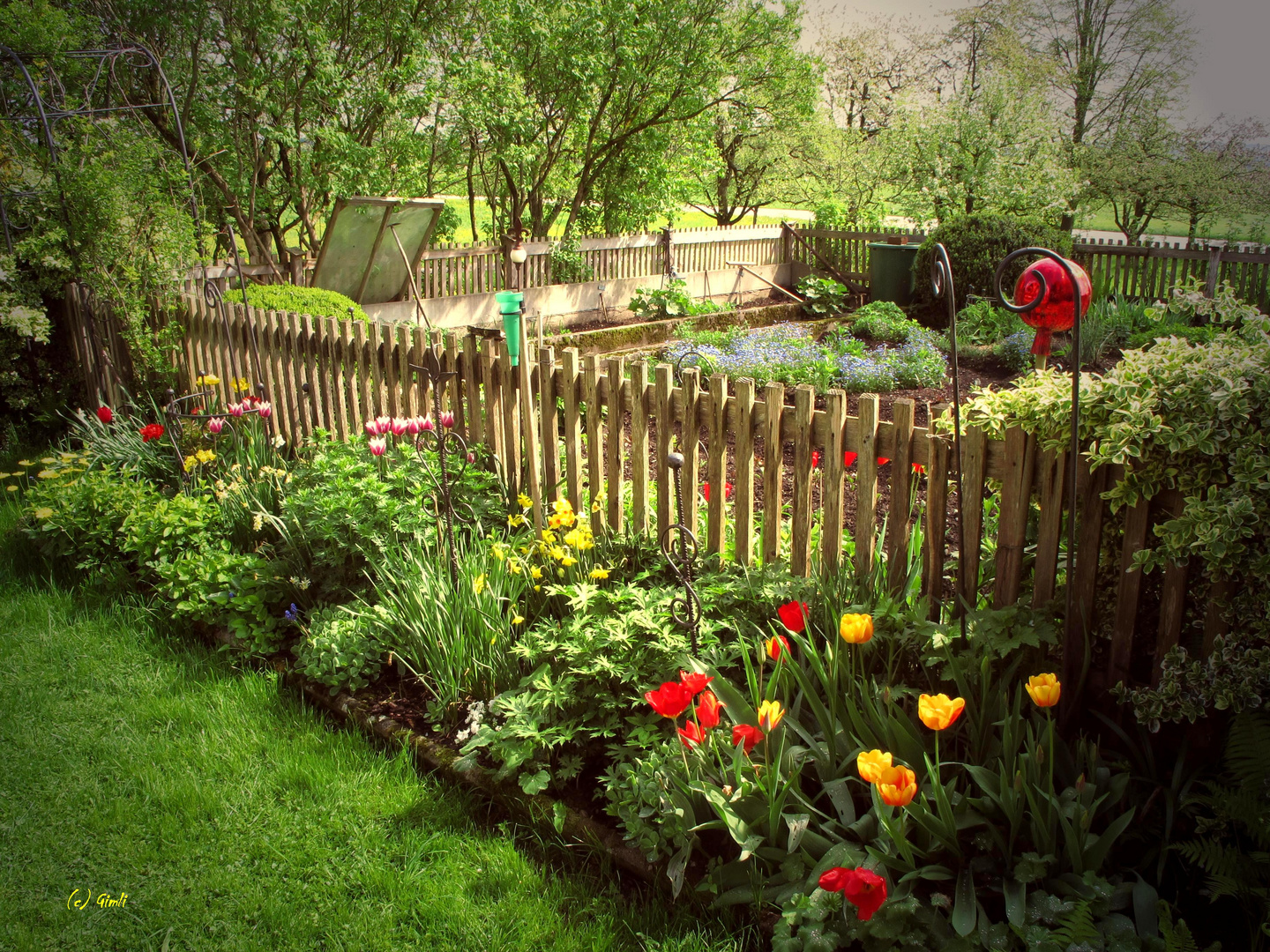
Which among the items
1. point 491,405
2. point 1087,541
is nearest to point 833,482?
→ point 1087,541

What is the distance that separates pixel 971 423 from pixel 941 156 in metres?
15.7

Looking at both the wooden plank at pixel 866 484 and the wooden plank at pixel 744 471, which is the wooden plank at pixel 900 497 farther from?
the wooden plank at pixel 744 471

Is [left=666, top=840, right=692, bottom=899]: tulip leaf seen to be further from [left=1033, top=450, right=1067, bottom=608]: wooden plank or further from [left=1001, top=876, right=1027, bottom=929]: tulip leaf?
[left=1033, top=450, right=1067, bottom=608]: wooden plank

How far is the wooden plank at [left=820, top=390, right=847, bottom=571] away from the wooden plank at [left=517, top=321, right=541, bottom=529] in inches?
51.8

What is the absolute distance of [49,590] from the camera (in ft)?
13.2

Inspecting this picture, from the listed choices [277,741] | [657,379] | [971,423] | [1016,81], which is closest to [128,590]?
[277,741]

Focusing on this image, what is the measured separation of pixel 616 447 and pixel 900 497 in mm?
1220

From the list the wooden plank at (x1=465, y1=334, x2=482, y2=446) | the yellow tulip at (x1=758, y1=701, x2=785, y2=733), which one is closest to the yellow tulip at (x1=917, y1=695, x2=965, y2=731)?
the yellow tulip at (x1=758, y1=701, x2=785, y2=733)

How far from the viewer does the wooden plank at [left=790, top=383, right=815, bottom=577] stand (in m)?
2.86

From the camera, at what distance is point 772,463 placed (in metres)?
2.97

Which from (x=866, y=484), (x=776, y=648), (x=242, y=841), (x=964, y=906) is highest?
(x=866, y=484)

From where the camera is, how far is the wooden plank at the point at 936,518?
2656 millimetres

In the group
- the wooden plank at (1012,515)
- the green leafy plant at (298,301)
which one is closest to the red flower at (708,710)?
the wooden plank at (1012,515)

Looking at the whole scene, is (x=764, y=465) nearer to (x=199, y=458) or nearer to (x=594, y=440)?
(x=594, y=440)
